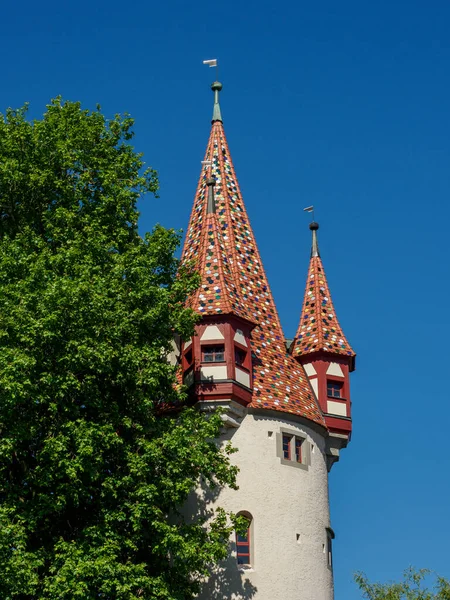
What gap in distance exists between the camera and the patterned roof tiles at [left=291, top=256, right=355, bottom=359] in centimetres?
3416

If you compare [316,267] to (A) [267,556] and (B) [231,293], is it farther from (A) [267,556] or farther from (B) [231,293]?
(A) [267,556]

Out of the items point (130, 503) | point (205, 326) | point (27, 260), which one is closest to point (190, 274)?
point (205, 326)

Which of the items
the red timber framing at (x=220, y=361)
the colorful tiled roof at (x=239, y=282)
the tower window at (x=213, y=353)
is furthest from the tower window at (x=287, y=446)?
the tower window at (x=213, y=353)

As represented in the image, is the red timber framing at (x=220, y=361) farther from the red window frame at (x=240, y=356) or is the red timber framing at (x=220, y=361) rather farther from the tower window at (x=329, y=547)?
the tower window at (x=329, y=547)

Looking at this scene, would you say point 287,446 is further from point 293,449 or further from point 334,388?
point 334,388

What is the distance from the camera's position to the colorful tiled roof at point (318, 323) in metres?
34.2

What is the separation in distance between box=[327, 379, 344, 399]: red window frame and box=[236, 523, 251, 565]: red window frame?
5.22m

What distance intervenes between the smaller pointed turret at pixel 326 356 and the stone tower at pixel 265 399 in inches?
1.0

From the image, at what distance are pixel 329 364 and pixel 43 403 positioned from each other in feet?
32.6

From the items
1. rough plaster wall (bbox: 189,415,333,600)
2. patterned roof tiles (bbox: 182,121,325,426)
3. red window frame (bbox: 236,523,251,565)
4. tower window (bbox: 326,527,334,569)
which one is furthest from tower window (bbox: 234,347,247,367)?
tower window (bbox: 326,527,334,569)

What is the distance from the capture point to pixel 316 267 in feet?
119

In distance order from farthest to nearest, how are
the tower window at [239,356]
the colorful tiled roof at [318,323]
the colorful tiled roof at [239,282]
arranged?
the colorful tiled roof at [318,323] < the colorful tiled roof at [239,282] < the tower window at [239,356]

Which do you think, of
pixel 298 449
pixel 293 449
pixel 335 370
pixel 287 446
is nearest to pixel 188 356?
pixel 287 446

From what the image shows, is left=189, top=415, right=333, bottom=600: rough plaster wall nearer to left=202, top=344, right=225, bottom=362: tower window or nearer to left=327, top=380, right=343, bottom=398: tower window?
left=202, top=344, right=225, bottom=362: tower window
